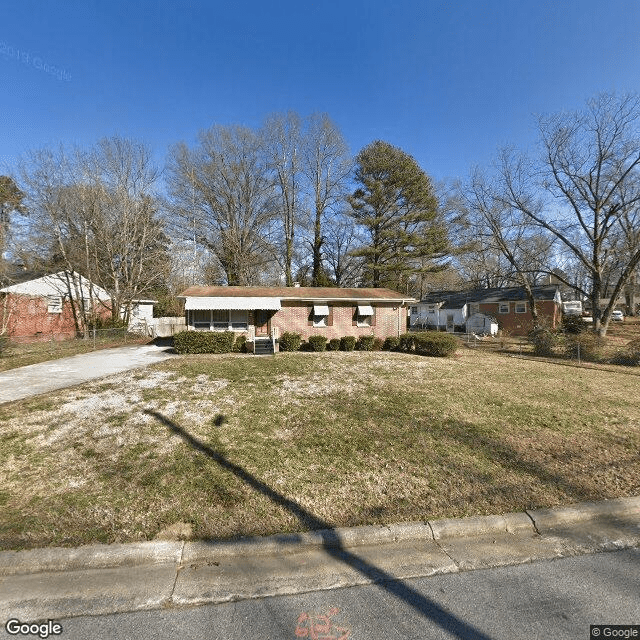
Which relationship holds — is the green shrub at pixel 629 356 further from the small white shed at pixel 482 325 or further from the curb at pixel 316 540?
the small white shed at pixel 482 325

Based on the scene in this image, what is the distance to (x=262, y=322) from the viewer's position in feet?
55.8

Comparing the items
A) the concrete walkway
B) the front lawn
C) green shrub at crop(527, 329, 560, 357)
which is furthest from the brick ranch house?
the concrete walkway

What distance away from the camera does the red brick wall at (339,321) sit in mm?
16859

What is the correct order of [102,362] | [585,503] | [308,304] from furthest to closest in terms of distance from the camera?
[308,304]
[102,362]
[585,503]

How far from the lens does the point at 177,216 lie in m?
26.4

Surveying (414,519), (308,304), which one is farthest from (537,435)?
(308,304)

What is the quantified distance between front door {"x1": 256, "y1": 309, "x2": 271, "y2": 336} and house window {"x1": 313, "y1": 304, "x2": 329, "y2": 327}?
8.26ft

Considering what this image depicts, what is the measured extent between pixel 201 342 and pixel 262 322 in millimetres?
4442

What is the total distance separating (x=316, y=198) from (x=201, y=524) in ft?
92.9

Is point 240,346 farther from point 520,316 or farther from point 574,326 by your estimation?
point 520,316

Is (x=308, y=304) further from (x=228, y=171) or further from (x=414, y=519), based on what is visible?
(x=228, y=171)

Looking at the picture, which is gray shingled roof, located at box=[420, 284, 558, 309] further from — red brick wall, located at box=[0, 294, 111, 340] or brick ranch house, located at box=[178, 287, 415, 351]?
red brick wall, located at box=[0, 294, 111, 340]

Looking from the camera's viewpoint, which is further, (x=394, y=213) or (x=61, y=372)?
(x=394, y=213)

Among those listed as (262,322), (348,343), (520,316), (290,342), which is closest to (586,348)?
(348,343)
